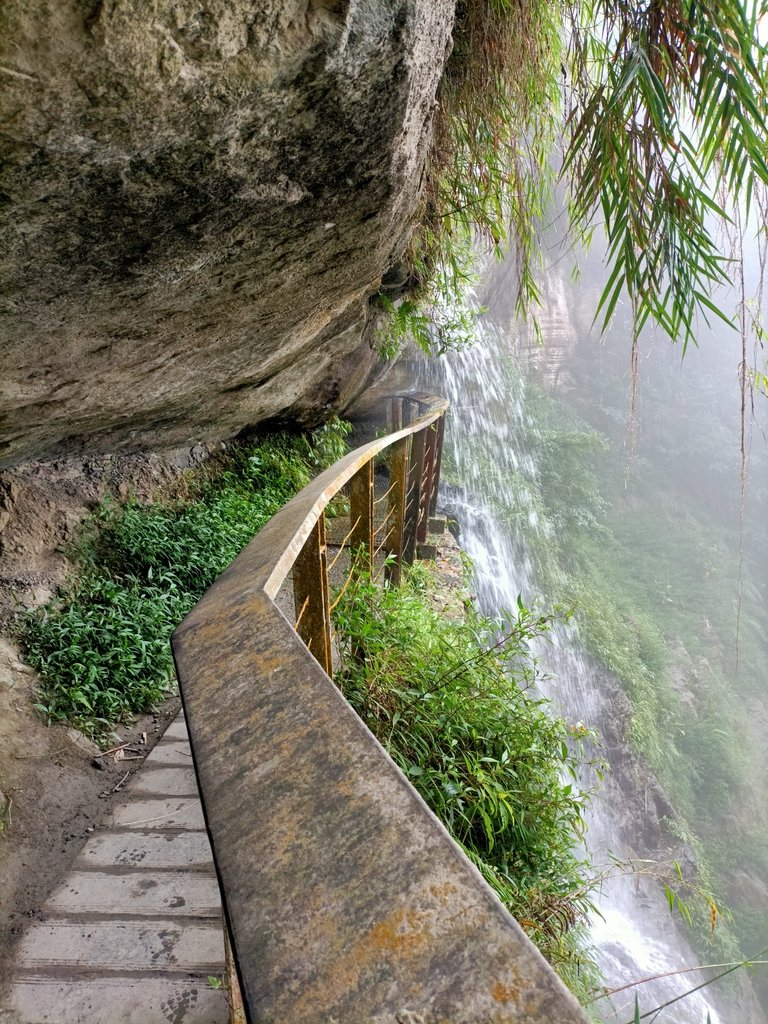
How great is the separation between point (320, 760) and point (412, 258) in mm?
4654

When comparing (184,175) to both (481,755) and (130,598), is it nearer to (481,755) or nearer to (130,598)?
(481,755)

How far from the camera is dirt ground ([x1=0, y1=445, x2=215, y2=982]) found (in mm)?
2232

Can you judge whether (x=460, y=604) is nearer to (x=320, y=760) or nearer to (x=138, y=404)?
(x=138, y=404)

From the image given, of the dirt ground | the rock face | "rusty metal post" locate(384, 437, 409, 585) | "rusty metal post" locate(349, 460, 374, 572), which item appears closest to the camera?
the rock face

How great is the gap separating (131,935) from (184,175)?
7.50ft

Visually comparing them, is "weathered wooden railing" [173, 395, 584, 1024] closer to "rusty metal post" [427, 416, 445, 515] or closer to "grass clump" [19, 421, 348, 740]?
"grass clump" [19, 421, 348, 740]

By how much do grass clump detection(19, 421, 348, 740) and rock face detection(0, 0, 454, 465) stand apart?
84 centimetres

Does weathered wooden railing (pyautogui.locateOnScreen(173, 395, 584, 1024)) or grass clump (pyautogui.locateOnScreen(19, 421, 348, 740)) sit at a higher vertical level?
weathered wooden railing (pyautogui.locateOnScreen(173, 395, 584, 1024))

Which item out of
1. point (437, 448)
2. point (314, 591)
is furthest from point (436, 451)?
point (314, 591)

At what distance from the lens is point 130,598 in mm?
3752

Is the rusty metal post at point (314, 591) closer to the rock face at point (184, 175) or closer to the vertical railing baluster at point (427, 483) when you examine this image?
the rock face at point (184, 175)

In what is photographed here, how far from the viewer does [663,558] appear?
20625 millimetres

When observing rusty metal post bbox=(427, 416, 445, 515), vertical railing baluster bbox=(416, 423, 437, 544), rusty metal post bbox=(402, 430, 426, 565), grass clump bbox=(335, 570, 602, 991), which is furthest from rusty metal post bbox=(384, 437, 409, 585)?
rusty metal post bbox=(427, 416, 445, 515)

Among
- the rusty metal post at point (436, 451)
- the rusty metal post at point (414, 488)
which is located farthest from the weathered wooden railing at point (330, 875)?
the rusty metal post at point (436, 451)
